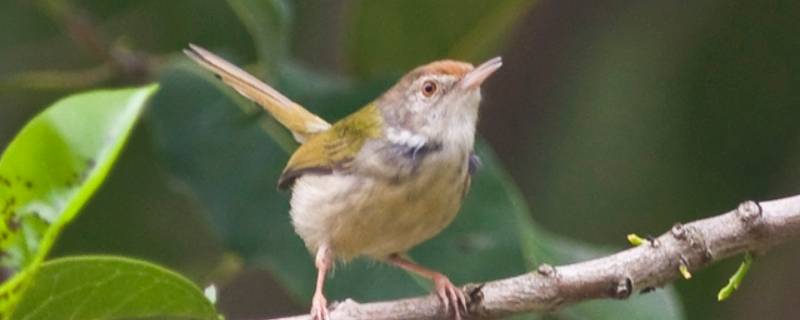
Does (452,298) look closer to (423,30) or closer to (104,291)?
(104,291)

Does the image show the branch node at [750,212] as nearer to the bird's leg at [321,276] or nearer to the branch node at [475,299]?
the branch node at [475,299]

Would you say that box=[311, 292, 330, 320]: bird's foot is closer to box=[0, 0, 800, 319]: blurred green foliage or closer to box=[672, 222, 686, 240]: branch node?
box=[0, 0, 800, 319]: blurred green foliage

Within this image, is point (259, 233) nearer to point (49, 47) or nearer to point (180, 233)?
point (180, 233)

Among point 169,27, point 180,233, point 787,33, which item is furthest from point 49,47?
point 787,33

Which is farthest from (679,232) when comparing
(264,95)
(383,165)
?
(264,95)

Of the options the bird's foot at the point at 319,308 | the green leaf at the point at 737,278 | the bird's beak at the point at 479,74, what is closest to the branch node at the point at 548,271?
the green leaf at the point at 737,278

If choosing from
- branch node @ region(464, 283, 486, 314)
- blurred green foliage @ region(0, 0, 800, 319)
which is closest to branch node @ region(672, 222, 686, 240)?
branch node @ region(464, 283, 486, 314)
